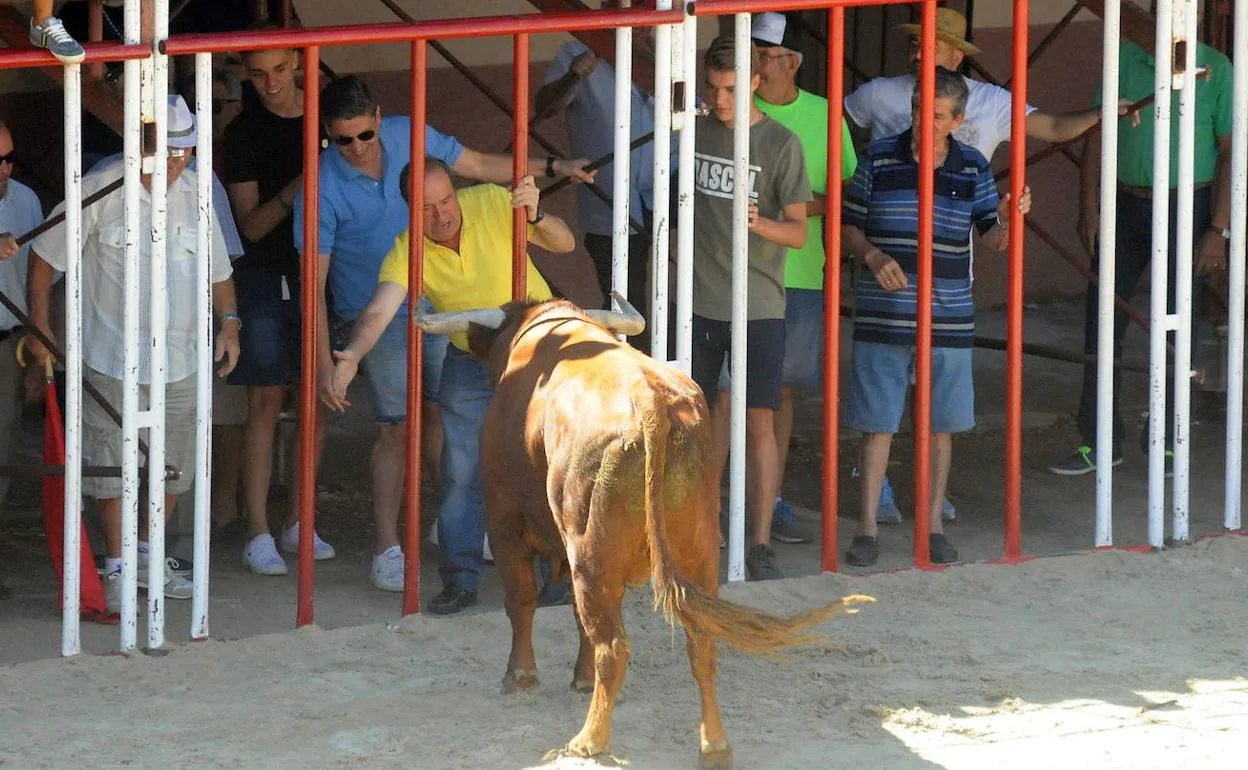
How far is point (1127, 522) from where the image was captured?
7305mm

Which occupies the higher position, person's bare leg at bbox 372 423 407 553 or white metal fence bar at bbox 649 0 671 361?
white metal fence bar at bbox 649 0 671 361

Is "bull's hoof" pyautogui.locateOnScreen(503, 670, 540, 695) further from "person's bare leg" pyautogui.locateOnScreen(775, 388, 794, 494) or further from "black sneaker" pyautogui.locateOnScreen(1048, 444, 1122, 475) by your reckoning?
"black sneaker" pyautogui.locateOnScreen(1048, 444, 1122, 475)

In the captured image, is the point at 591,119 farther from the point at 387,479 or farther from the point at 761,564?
the point at 761,564

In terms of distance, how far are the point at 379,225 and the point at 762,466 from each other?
1.55 metres

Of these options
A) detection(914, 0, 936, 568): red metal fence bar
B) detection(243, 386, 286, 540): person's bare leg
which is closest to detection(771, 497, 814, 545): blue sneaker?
detection(914, 0, 936, 568): red metal fence bar

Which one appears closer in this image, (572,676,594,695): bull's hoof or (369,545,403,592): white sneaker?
(572,676,594,695): bull's hoof

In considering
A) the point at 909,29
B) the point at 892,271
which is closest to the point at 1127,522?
the point at 892,271

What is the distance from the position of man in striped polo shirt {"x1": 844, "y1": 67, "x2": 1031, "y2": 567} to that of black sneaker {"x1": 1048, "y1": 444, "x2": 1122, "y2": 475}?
142cm

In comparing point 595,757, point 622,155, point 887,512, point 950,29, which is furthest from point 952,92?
point 595,757

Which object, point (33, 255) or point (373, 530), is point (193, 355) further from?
point (373, 530)

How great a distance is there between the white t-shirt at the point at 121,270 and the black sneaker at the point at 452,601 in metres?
1.09

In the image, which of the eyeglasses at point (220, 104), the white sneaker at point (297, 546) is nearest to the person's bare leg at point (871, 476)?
the white sneaker at point (297, 546)

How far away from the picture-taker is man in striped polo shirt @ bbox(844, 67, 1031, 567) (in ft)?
21.7

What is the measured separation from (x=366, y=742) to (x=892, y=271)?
2.63 meters
